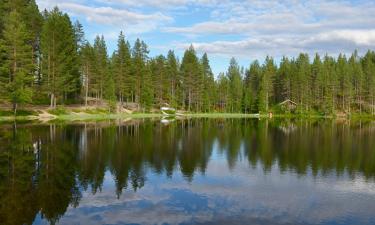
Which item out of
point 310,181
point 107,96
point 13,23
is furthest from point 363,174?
point 107,96

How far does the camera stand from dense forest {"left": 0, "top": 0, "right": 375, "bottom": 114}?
73312mm

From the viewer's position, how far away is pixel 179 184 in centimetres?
2309

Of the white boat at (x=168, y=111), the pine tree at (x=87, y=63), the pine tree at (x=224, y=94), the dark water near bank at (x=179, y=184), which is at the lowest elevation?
the dark water near bank at (x=179, y=184)

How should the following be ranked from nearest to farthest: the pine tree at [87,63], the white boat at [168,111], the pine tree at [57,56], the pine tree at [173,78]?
1. the pine tree at [57,56]
2. the pine tree at [87,63]
3. the white boat at [168,111]
4. the pine tree at [173,78]

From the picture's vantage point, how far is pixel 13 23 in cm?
7194

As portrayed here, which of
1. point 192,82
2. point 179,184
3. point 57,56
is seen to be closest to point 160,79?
point 192,82

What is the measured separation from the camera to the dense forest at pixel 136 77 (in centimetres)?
7331

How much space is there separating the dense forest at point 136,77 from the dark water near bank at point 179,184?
41252 mm

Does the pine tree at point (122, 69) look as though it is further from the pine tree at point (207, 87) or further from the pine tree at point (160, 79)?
the pine tree at point (207, 87)

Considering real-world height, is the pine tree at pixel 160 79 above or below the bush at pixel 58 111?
above

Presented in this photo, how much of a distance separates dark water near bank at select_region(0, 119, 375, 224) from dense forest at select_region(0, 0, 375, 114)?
4125cm

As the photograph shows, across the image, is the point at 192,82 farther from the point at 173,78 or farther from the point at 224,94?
the point at 224,94

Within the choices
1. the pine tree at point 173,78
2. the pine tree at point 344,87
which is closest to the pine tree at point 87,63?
the pine tree at point 173,78

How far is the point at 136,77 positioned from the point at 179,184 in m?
95.2
